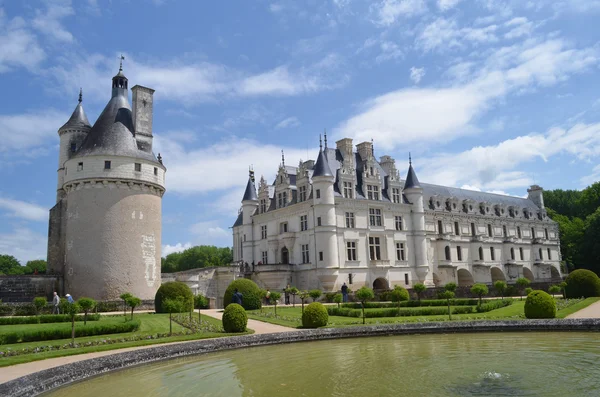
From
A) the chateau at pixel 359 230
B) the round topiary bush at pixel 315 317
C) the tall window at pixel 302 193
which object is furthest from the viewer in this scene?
the tall window at pixel 302 193

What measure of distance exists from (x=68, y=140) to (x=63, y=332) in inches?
1010

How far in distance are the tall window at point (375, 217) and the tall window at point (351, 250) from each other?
121 inches

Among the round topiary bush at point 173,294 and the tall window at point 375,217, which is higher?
the tall window at point 375,217

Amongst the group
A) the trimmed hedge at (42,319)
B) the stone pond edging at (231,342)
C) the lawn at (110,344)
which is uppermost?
the trimmed hedge at (42,319)

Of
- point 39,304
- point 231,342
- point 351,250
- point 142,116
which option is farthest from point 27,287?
point 351,250

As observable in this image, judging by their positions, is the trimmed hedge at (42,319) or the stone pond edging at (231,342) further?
the trimmed hedge at (42,319)

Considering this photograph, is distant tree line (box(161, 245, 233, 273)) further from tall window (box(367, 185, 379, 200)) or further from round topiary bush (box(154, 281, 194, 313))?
round topiary bush (box(154, 281, 194, 313))

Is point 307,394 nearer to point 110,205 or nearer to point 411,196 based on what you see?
point 110,205

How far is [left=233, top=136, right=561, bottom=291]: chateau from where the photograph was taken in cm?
4131

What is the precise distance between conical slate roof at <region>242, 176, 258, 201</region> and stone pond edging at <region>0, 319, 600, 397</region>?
32333mm

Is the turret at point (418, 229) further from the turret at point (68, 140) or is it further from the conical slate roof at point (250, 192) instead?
the turret at point (68, 140)

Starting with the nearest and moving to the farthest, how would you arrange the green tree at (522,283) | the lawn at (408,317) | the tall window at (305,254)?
the lawn at (408,317)
the green tree at (522,283)
the tall window at (305,254)

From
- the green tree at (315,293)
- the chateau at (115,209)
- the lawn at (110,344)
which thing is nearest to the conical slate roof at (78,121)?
the chateau at (115,209)

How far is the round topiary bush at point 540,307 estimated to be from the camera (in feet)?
66.2
